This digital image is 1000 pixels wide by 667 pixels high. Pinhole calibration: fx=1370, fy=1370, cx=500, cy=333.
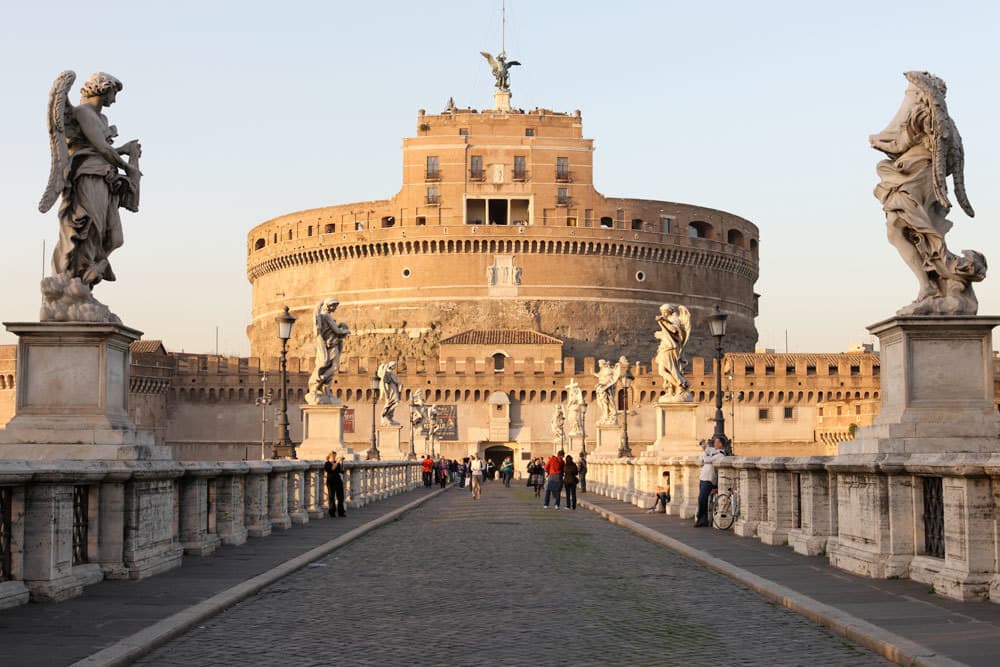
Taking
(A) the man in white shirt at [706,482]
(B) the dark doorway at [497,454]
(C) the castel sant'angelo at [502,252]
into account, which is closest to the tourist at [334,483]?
(A) the man in white shirt at [706,482]

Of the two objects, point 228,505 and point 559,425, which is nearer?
point 228,505

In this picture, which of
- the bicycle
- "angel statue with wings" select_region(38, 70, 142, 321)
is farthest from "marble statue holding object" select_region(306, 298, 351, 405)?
"angel statue with wings" select_region(38, 70, 142, 321)

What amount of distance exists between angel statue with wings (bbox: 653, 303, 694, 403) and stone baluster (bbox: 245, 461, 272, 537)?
10.1 metres

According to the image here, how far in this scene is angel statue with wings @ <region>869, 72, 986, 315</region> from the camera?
31.4 ft

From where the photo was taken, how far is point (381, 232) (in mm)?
87938

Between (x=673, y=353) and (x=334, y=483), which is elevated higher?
(x=673, y=353)

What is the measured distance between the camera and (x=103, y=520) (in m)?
9.16

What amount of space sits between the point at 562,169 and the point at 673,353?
66.1 metres

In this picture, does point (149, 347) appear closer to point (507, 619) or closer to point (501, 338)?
point (501, 338)

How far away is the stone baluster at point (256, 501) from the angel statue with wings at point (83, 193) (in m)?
4.55

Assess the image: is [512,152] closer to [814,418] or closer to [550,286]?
[550,286]

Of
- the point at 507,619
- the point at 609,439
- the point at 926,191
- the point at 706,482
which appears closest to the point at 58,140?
the point at 507,619

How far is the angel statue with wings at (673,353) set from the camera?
23531 millimetres

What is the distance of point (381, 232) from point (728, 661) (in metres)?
82.1
